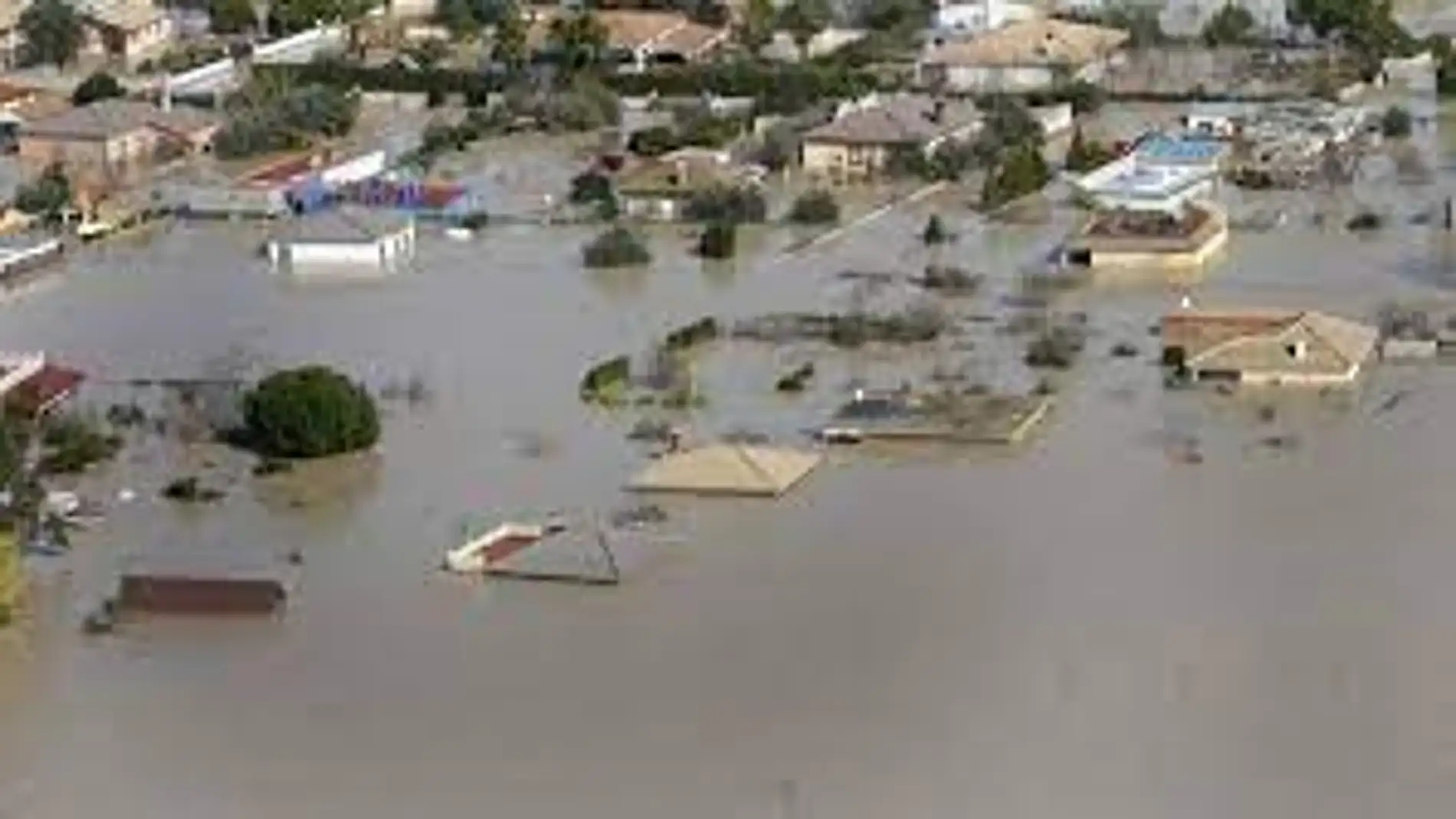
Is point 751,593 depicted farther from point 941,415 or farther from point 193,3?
point 193,3

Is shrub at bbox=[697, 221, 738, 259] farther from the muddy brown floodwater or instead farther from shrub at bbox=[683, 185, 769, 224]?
the muddy brown floodwater

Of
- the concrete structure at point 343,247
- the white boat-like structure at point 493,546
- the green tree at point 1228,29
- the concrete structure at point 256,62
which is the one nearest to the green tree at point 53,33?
the concrete structure at point 256,62

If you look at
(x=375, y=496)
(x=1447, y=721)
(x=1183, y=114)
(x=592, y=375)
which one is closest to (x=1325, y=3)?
(x=1183, y=114)

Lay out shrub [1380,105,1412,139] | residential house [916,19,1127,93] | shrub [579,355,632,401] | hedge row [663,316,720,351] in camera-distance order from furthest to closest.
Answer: residential house [916,19,1127,93] → shrub [1380,105,1412,139] → hedge row [663,316,720,351] → shrub [579,355,632,401]

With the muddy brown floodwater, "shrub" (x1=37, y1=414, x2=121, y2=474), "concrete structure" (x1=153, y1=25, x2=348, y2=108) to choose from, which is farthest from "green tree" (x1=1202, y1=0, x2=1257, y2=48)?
"shrub" (x1=37, y1=414, x2=121, y2=474)

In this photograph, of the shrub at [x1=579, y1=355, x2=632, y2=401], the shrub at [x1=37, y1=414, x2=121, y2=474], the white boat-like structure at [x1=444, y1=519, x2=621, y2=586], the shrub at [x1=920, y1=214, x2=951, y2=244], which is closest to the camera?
the white boat-like structure at [x1=444, y1=519, x2=621, y2=586]

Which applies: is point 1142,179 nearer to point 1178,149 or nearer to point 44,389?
point 1178,149

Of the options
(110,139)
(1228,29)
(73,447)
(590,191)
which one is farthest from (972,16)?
(73,447)
